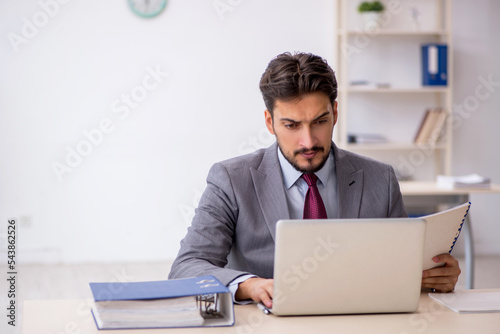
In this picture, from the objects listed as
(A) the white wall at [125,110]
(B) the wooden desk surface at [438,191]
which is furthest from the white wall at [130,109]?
(B) the wooden desk surface at [438,191]

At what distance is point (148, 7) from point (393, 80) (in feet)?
6.73

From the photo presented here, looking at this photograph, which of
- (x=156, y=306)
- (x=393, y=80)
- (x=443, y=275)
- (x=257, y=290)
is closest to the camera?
(x=156, y=306)

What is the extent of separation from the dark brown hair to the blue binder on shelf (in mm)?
3203

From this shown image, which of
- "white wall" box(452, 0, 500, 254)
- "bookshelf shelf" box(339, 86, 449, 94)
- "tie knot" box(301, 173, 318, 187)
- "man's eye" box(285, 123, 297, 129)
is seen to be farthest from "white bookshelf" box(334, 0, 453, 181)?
"man's eye" box(285, 123, 297, 129)

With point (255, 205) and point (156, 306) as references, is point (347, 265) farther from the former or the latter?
point (255, 205)

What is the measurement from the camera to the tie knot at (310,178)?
1.91m

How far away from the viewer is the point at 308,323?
1.37 m

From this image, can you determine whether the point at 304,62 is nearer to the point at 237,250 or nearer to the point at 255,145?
the point at 237,250

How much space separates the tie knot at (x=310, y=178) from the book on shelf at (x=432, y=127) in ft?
10.3

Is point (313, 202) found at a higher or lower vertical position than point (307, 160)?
lower

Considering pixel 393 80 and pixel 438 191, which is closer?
pixel 438 191

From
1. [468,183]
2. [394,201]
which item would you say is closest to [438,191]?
[468,183]

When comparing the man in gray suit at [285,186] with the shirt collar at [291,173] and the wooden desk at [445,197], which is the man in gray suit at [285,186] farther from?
the wooden desk at [445,197]

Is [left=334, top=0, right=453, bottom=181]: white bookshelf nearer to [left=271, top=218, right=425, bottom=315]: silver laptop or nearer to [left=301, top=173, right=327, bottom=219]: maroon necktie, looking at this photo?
[left=301, top=173, right=327, bottom=219]: maroon necktie
